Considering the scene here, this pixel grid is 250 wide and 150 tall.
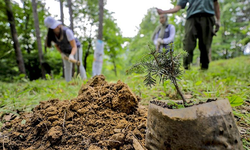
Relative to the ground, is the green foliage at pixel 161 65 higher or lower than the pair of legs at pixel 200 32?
lower

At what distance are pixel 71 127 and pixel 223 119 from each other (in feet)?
3.43

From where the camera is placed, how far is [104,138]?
3.46ft


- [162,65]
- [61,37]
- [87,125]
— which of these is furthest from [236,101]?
[61,37]

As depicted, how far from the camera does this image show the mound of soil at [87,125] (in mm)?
1045

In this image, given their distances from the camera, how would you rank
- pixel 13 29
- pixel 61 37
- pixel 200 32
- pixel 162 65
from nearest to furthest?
pixel 162 65, pixel 200 32, pixel 61 37, pixel 13 29

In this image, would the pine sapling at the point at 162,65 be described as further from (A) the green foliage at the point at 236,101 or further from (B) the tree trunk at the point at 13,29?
(B) the tree trunk at the point at 13,29

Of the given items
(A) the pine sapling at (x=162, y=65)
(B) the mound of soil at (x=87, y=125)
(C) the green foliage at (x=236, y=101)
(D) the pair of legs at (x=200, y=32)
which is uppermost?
(D) the pair of legs at (x=200, y=32)

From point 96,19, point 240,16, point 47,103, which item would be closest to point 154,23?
point 96,19

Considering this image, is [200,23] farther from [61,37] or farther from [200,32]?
[61,37]

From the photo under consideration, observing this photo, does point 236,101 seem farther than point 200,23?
No

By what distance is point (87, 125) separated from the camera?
1167mm

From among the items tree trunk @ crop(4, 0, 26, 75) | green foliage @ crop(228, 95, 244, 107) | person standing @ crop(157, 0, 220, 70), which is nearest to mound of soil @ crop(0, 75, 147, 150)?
green foliage @ crop(228, 95, 244, 107)

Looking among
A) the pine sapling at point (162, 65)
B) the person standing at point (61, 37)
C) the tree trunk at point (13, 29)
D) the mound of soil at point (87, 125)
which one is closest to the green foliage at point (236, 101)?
the pine sapling at point (162, 65)

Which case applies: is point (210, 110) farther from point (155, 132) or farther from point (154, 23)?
point (154, 23)
